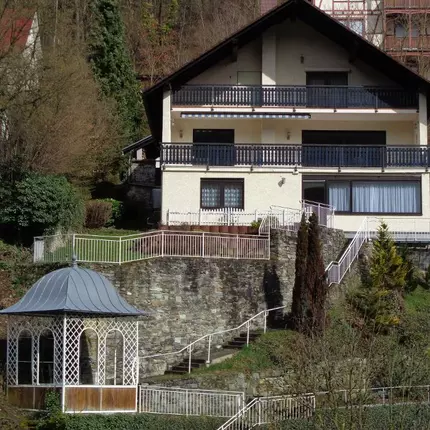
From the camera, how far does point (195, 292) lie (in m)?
33.5

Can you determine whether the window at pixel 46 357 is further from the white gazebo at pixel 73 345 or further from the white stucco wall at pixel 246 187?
the white stucco wall at pixel 246 187

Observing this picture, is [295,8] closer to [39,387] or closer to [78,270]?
[78,270]

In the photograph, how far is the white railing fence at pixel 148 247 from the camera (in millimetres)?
32844

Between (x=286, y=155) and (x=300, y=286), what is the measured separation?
9.91 metres

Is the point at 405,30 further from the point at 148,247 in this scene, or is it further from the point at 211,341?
the point at 211,341

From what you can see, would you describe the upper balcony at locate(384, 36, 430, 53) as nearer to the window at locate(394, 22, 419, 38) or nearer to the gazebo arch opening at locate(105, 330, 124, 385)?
the window at locate(394, 22, 419, 38)

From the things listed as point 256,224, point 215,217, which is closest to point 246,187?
point 215,217

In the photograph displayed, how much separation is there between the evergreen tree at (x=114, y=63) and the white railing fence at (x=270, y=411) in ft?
95.6

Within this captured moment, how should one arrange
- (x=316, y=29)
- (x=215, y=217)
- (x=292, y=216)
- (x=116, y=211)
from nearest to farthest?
(x=292, y=216) < (x=215, y=217) < (x=316, y=29) < (x=116, y=211)

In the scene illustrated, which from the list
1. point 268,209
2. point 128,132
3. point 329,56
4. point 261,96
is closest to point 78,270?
point 268,209

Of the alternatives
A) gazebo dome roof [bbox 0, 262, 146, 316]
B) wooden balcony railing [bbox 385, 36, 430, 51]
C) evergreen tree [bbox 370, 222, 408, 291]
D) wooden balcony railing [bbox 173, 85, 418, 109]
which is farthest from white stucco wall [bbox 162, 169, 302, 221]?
wooden balcony railing [bbox 385, 36, 430, 51]

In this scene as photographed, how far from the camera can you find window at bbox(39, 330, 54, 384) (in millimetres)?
29712

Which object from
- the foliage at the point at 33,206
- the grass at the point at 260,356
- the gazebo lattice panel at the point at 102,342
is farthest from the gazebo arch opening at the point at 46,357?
the foliage at the point at 33,206

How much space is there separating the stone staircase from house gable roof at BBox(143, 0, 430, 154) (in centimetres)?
1291
